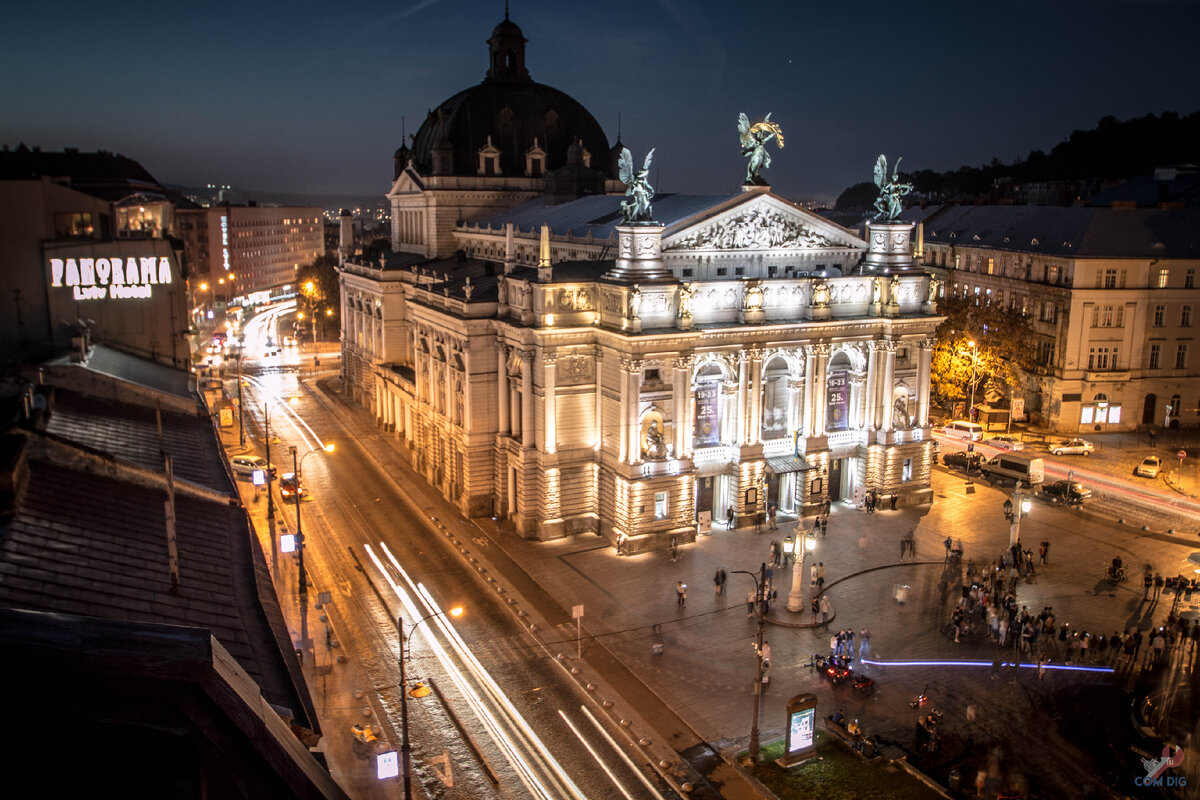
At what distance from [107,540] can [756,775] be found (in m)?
23.7

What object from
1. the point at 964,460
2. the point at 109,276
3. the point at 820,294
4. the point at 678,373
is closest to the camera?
the point at 109,276

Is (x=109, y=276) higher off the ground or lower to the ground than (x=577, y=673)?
higher

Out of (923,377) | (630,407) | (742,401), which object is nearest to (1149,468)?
(923,377)

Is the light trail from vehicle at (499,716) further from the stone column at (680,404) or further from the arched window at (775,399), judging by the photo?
the arched window at (775,399)

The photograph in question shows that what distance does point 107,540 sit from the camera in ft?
61.0

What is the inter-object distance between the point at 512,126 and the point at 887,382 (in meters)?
48.2

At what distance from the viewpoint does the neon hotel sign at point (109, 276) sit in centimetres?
3703

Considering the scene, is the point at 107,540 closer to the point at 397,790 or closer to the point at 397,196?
the point at 397,790

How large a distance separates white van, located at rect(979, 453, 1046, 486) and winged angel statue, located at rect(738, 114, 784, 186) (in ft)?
89.8

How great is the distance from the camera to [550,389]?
5806 cm

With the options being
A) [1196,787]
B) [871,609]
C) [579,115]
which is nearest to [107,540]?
[1196,787]

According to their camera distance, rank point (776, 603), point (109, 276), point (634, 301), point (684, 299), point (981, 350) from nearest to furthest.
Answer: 1. point (109, 276)
2. point (776, 603)
3. point (634, 301)
4. point (684, 299)
5. point (981, 350)
